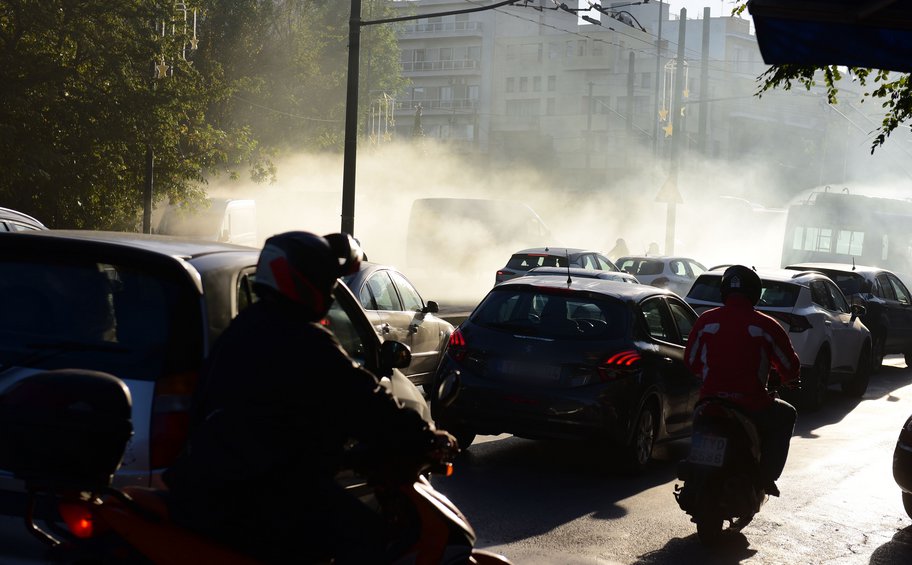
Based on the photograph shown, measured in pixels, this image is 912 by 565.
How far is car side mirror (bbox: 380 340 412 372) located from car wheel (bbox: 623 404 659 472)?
4421 millimetres

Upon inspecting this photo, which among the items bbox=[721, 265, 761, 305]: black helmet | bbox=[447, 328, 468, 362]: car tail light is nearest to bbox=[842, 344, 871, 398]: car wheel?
bbox=[447, 328, 468, 362]: car tail light

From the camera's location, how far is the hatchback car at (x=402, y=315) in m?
11.5

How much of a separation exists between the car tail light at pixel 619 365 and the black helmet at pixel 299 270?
229 inches

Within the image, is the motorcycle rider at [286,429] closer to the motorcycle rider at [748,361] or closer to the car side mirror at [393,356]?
the car side mirror at [393,356]

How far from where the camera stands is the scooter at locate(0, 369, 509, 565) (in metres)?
2.98

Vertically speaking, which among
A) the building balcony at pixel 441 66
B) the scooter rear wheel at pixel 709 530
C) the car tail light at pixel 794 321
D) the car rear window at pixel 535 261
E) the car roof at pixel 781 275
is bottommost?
the scooter rear wheel at pixel 709 530

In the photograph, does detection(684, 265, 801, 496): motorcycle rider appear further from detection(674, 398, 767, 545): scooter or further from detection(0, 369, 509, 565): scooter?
detection(0, 369, 509, 565): scooter

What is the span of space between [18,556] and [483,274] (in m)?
31.7

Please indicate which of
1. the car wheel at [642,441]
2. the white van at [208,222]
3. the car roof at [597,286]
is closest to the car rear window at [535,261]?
the white van at [208,222]

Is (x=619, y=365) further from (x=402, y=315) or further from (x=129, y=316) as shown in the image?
(x=129, y=316)

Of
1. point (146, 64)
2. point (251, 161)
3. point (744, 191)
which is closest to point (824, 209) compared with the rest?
point (251, 161)

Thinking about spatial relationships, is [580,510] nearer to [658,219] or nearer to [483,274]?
[483,274]

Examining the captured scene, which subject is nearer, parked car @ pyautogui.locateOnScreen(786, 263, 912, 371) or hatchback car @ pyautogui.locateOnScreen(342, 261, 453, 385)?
hatchback car @ pyautogui.locateOnScreen(342, 261, 453, 385)

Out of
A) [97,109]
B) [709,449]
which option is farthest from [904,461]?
[97,109]
